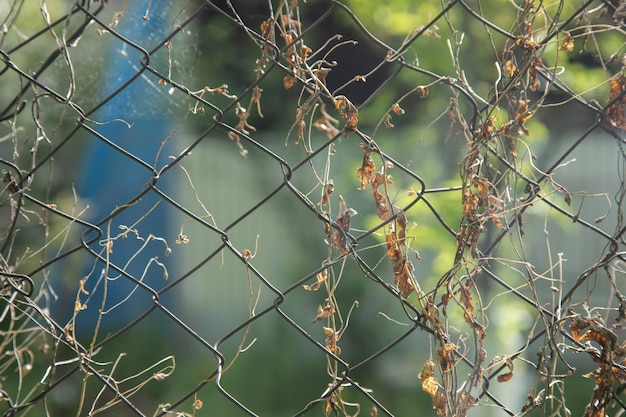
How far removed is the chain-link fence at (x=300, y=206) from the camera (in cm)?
94

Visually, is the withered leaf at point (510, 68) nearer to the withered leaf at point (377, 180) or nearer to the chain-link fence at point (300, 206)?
the chain-link fence at point (300, 206)

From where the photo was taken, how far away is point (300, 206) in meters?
3.66

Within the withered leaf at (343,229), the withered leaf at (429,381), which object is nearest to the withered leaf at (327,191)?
the withered leaf at (343,229)

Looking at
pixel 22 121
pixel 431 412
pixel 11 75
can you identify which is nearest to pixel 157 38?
pixel 431 412

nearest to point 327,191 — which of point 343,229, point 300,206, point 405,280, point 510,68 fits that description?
point 343,229

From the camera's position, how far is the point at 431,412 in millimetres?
3074

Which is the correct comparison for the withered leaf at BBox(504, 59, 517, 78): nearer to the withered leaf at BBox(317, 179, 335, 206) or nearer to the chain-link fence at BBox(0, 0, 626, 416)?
the chain-link fence at BBox(0, 0, 626, 416)

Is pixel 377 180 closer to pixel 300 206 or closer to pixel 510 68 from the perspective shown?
pixel 510 68

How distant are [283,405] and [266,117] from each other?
1533mm

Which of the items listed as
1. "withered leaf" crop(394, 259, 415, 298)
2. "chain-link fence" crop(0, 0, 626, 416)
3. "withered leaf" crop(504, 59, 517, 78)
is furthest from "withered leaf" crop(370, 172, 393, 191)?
"withered leaf" crop(504, 59, 517, 78)

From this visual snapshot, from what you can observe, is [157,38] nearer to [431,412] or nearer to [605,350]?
[605,350]

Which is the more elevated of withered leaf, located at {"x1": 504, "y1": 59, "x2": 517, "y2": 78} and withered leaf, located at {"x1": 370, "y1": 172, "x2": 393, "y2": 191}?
withered leaf, located at {"x1": 504, "y1": 59, "x2": 517, "y2": 78}

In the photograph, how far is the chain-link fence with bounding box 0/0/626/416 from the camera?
3.08 ft

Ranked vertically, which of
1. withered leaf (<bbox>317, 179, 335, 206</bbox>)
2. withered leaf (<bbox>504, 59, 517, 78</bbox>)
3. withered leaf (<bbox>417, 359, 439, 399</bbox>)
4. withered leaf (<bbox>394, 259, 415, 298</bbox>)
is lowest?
withered leaf (<bbox>417, 359, 439, 399</bbox>)
